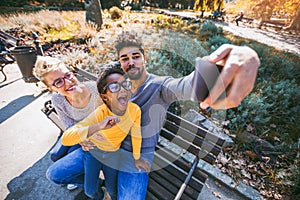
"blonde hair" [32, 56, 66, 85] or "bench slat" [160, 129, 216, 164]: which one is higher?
"blonde hair" [32, 56, 66, 85]

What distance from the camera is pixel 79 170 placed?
1657 millimetres

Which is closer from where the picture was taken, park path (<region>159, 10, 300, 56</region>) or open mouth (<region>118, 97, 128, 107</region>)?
open mouth (<region>118, 97, 128, 107</region>)

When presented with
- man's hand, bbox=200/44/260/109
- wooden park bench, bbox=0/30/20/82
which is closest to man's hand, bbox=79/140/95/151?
man's hand, bbox=200/44/260/109

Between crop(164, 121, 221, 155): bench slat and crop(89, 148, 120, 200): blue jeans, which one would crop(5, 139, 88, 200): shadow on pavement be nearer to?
crop(89, 148, 120, 200): blue jeans

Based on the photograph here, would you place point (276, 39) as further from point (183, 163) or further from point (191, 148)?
point (183, 163)

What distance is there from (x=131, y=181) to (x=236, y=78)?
1.38 meters

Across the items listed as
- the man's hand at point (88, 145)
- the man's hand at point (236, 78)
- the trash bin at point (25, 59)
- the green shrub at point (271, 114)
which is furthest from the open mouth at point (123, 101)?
the trash bin at point (25, 59)

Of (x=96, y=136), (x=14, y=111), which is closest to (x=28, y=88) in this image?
(x=14, y=111)

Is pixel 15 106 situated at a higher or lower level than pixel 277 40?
lower

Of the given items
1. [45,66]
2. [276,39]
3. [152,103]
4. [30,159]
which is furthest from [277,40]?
[30,159]

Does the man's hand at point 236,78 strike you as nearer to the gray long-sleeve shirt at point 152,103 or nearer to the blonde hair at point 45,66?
the gray long-sleeve shirt at point 152,103

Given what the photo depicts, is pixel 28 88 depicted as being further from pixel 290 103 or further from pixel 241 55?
pixel 290 103

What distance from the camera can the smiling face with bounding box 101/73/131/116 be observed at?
1377 mm

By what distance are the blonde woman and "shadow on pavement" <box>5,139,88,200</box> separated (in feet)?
1.67
